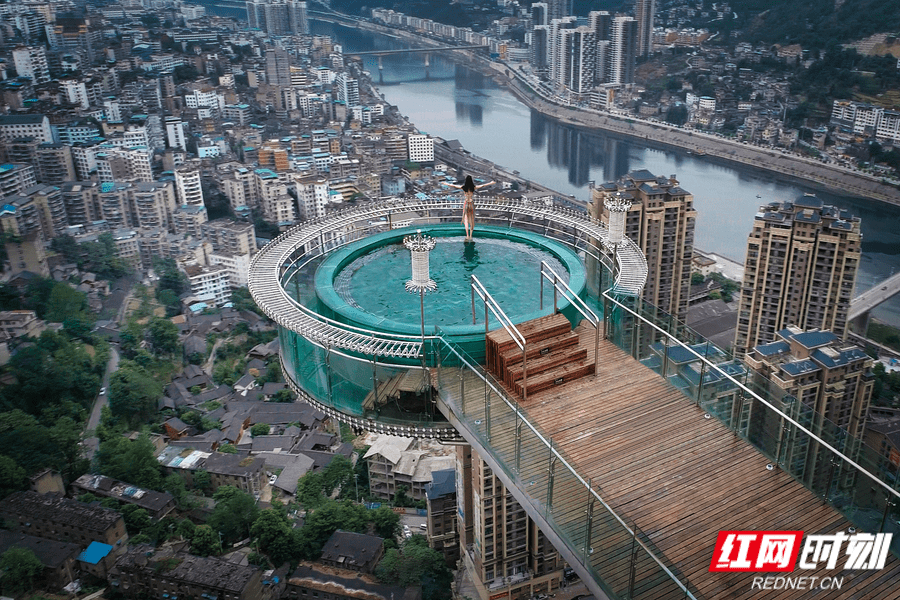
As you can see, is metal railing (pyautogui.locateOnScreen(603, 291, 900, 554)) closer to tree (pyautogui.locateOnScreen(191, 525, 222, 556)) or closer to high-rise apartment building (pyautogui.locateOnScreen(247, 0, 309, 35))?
tree (pyautogui.locateOnScreen(191, 525, 222, 556))

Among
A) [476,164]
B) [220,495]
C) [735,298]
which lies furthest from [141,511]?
[476,164]

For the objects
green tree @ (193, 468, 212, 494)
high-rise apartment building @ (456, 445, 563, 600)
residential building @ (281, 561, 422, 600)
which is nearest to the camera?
high-rise apartment building @ (456, 445, 563, 600)

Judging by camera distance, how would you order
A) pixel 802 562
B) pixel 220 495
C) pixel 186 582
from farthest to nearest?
pixel 220 495 < pixel 186 582 < pixel 802 562

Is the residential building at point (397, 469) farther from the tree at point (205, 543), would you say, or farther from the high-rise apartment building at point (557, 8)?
the high-rise apartment building at point (557, 8)

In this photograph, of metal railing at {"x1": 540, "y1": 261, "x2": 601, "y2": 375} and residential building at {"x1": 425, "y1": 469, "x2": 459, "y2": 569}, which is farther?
residential building at {"x1": 425, "y1": 469, "x2": 459, "y2": 569}

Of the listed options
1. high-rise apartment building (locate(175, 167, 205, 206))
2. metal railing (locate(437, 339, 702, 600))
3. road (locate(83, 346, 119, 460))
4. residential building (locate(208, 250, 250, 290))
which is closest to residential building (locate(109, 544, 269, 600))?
road (locate(83, 346, 119, 460))

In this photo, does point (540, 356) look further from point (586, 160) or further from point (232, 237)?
point (586, 160)

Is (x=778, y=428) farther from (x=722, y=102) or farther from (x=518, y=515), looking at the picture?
(x=722, y=102)

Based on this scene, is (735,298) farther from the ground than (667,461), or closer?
closer
